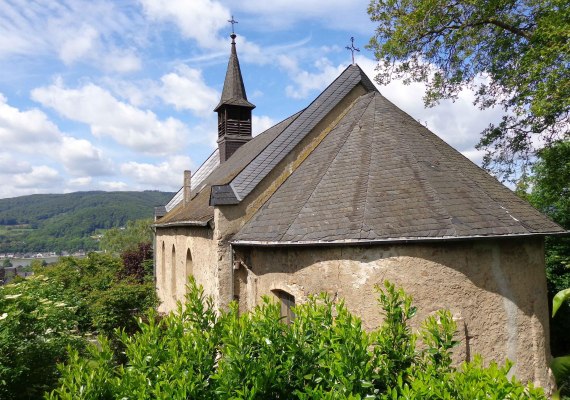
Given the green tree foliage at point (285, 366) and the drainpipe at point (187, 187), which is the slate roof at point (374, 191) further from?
the drainpipe at point (187, 187)

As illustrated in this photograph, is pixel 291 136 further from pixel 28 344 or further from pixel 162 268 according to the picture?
pixel 162 268

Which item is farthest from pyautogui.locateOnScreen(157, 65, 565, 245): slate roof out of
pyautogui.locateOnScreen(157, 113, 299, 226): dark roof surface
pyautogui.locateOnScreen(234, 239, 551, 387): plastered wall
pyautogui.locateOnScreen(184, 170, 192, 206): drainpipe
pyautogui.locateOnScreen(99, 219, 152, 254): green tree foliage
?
pyautogui.locateOnScreen(99, 219, 152, 254): green tree foliage

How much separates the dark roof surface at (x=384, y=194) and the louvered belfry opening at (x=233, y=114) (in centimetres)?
1289

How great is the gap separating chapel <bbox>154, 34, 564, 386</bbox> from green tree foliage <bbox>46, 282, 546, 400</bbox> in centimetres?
188

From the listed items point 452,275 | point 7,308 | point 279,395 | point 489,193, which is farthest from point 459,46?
point 7,308

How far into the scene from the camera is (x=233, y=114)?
2380cm

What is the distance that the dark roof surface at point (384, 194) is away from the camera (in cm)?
779

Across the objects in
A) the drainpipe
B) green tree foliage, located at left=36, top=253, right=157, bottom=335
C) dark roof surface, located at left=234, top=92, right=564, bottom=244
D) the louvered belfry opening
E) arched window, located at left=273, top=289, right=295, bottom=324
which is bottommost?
green tree foliage, located at left=36, top=253, right=157, bottom=335

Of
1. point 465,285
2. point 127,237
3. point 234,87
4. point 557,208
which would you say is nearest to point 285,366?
point 465,285

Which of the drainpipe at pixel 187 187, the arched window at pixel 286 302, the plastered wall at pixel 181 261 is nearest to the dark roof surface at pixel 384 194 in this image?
the arched window at pixel 286 302

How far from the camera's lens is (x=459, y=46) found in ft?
43.5

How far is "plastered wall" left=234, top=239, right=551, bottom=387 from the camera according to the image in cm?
757

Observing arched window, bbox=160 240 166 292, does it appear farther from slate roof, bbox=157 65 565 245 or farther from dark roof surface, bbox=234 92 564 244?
dark roof surface, bbox=234 92 564 244

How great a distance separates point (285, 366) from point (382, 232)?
378 centimetres
